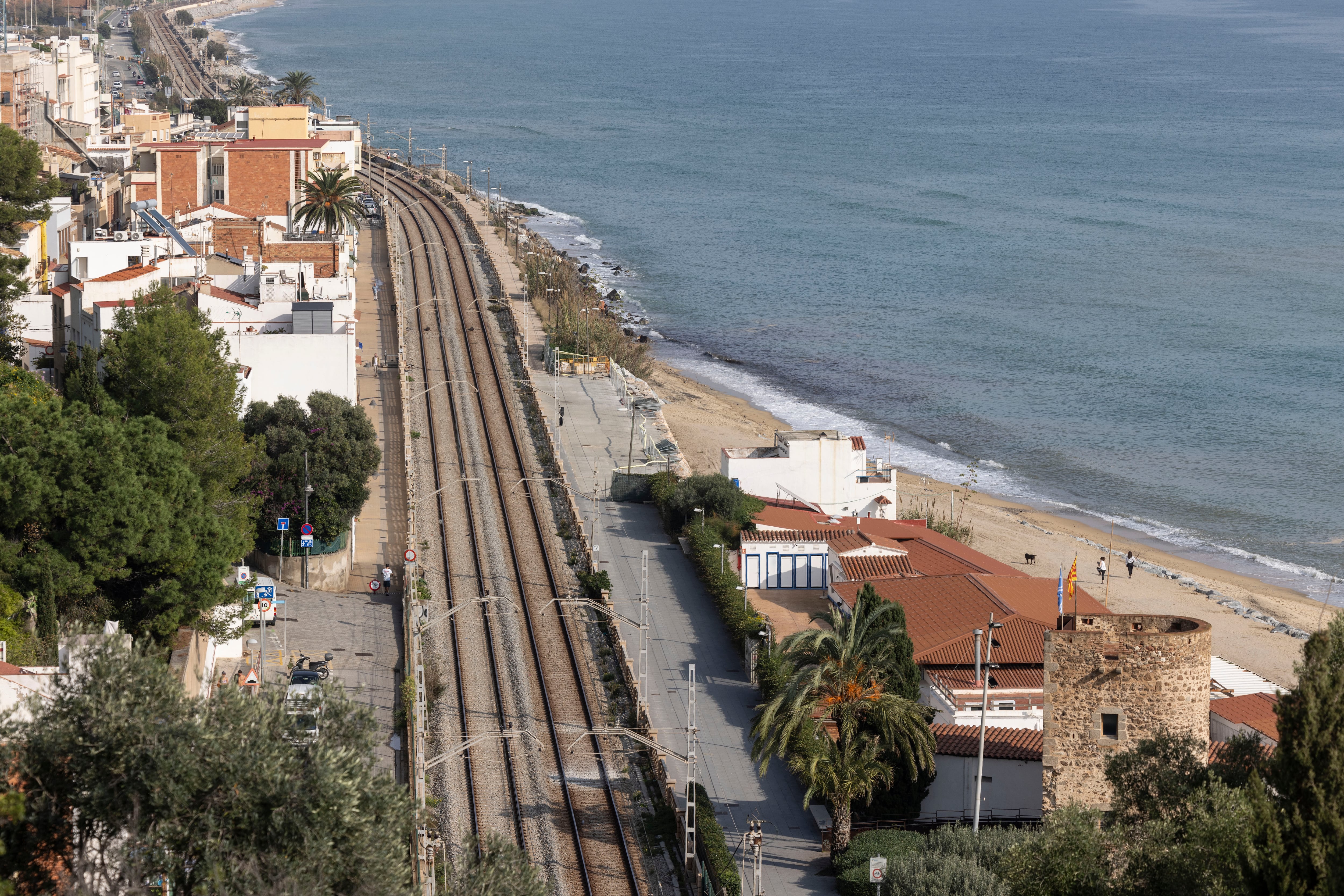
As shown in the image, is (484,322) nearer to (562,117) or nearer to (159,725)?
(159,725)

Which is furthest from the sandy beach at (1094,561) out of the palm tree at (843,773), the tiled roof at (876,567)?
the palm tree at (843,773)

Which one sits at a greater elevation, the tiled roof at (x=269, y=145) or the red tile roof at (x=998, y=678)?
the tiled roof at (x=269, y=145)

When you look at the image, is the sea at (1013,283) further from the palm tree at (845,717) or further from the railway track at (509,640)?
the palm tree at (845,717)

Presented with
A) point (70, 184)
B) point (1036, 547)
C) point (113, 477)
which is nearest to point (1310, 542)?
point (1036, 547)

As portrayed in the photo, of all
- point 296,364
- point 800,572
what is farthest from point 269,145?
point 800,572

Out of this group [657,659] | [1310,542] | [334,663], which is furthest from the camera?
[1310,542]

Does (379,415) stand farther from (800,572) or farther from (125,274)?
(800,572)
